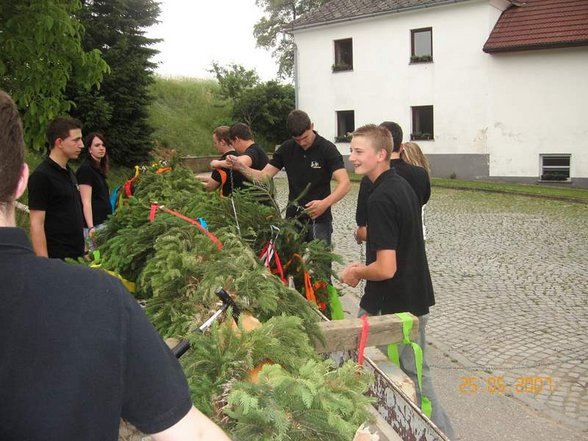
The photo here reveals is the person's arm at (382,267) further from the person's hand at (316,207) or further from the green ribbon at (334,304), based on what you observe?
the person's hand at (316,207)

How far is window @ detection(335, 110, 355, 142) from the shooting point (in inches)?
1088

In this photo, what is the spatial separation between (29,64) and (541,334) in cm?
665

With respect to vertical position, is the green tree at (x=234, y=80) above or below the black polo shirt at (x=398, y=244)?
above

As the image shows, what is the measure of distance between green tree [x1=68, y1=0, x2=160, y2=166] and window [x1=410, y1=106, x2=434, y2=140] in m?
11.1

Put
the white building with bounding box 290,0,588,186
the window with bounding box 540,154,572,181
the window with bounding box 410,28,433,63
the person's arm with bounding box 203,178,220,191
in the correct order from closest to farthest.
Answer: the person's arm with bounding box 203,178,220,191 < the white building with bounding box 290,0,588,186 < the window with bounding box 540,154,572,181 < the window with bounding box 410,28,433,63

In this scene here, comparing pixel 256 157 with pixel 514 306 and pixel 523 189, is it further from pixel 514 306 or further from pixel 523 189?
pixel 523 189

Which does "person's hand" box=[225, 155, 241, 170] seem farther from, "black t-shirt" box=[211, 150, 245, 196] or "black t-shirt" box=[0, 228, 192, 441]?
"black t-shirt" box=[0, 228, 192, 441]

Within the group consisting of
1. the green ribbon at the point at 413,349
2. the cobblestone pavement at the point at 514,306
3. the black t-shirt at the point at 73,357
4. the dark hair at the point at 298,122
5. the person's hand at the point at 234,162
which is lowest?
the cobblestone pavement at the point at 514,306

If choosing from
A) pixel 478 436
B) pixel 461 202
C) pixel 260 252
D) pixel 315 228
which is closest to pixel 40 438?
pixel 260 252

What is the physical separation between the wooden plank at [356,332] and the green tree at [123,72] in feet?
56.0

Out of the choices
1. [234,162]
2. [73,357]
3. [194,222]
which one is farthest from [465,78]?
[73,357]

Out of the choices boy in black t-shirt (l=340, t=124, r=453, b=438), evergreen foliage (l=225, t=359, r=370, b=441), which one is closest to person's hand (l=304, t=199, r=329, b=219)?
boy in black t-shirt (l=340, t=124, r=453, b=438)

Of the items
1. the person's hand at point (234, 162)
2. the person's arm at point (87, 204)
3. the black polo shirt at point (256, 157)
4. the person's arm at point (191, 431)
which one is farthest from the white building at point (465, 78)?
the person's arm at point (191, 431)
